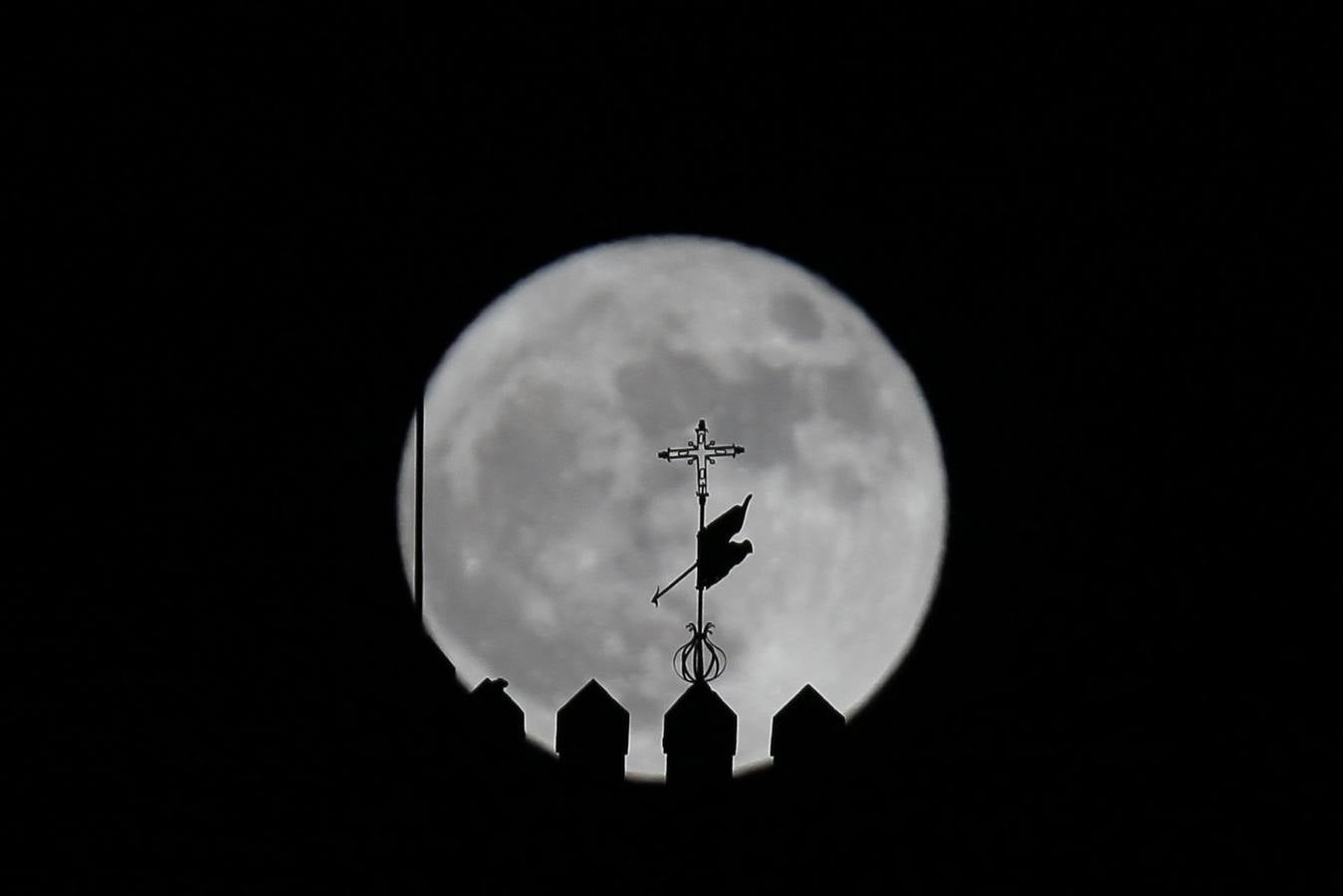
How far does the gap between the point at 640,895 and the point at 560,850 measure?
400mm

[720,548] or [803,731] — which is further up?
[720,548]

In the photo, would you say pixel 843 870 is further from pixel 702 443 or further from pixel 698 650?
pixel 702 443

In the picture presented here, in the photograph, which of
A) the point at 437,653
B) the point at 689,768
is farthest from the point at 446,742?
the point at 689,768

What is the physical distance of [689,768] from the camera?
19.7 ft

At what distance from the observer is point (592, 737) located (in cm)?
609

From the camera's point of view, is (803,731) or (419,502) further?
(803,731)

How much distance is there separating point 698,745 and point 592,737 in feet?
1.56

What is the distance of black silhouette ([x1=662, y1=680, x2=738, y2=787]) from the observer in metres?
6.02

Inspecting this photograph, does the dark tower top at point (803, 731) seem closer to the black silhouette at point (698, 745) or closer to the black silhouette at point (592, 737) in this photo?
the black silhouette at point (698, 745)

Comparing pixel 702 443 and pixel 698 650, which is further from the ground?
pixel 702 443

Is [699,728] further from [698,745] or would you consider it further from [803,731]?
[803,731]

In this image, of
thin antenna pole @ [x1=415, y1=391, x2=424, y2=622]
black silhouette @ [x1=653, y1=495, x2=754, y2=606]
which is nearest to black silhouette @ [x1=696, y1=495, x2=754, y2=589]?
black silhouette @ [x1=653, y1=495, x2=754, y2=606]

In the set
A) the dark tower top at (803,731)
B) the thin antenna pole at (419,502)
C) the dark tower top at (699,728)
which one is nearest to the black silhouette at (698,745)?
the dark tower top at (699,728)

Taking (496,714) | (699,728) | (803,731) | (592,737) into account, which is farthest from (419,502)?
(803,731)
